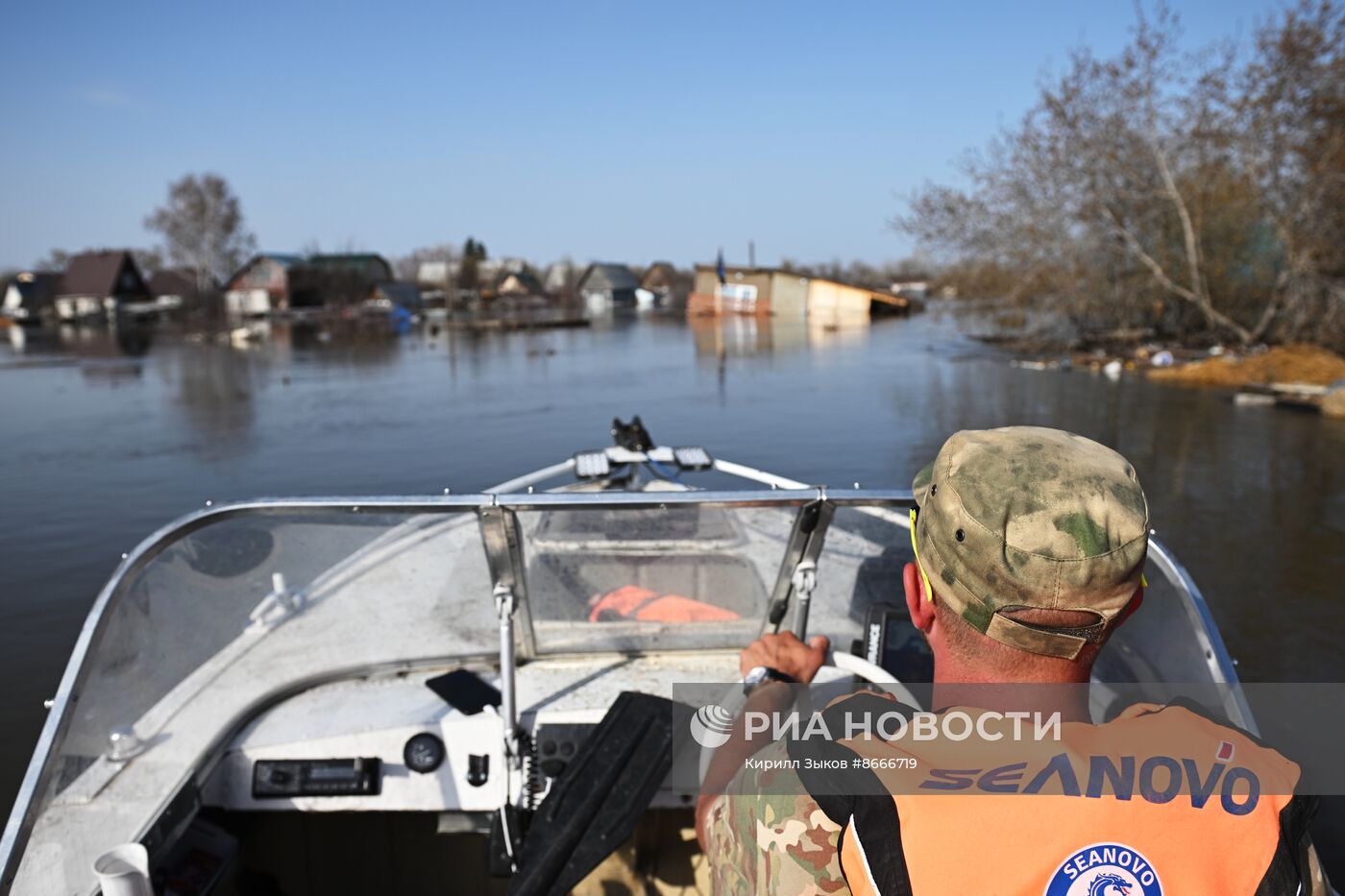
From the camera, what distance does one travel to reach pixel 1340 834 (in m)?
4.39

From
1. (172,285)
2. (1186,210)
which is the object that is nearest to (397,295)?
(172,285)

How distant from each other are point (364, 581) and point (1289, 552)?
30.1 ft

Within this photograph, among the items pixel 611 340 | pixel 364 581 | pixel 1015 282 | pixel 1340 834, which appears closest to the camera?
pixel 364 581

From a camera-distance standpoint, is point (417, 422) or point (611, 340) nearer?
point (417, 422)

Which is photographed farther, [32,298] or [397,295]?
[397,295]

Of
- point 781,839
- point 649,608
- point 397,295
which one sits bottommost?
point 649,608

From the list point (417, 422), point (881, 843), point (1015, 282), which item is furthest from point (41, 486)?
point (1015, 282)

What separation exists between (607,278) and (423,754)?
98.8 meters

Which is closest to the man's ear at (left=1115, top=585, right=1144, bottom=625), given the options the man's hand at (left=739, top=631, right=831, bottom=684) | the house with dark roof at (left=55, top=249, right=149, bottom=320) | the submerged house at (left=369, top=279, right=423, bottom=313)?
the man's hand at (left=739, top=631, right=831, bottom=684)

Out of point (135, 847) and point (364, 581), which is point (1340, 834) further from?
point (135, 847)

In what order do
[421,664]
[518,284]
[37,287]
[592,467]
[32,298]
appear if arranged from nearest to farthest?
1. [421,664]
2. [592,467]
3. [32,298]
4. [37,287]
5. [518,284]

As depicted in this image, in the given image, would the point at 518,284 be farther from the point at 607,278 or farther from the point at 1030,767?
the point at 1030,767

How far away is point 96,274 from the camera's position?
6981cm

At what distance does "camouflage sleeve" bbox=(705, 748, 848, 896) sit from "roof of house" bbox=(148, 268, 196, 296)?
82.2 m
